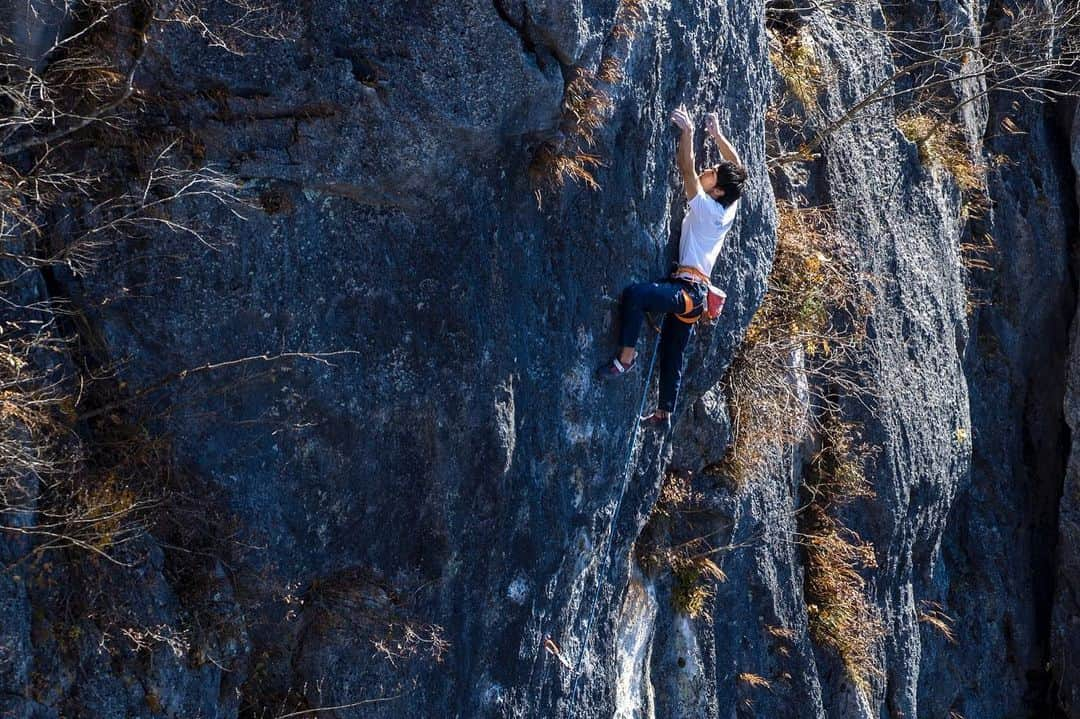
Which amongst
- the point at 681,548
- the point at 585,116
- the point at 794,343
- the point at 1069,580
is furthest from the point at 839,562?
the point at 585,116

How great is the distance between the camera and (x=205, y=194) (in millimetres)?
5633

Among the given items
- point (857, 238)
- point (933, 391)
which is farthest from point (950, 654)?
point (857, 238)

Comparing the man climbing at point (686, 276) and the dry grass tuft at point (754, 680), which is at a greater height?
the man climbing at point (686, 276)

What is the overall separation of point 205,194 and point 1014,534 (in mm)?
11142

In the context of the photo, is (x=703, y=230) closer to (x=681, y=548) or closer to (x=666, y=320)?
(x=666, y=320)

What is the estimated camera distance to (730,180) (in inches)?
287

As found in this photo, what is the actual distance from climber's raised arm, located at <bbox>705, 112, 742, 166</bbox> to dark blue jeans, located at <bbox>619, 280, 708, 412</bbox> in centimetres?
100

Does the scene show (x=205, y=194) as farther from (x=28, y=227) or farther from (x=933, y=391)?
(x=933, y=391)

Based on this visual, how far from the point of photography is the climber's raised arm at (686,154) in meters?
7.36

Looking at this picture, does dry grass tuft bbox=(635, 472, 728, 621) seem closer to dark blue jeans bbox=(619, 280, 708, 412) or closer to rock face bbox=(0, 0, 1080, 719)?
rock face bbox=(0, 0, 1080, 719)

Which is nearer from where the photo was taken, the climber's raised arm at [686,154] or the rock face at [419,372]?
the rock face at [419,372]

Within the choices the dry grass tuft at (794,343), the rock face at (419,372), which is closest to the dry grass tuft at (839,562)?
the dry grass tuft at (794,343)

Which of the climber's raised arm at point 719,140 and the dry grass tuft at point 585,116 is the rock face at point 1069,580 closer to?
the climber's raised arm at point 719,140

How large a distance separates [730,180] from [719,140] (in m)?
0.49
